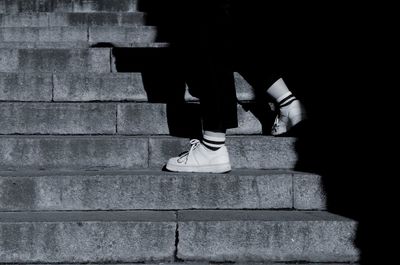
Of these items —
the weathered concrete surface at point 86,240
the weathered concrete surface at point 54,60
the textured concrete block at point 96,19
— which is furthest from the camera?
the textured concrete block at point 96,19

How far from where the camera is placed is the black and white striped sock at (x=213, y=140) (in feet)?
9.77

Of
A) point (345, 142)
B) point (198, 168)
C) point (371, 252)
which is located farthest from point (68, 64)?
point (371, 252)

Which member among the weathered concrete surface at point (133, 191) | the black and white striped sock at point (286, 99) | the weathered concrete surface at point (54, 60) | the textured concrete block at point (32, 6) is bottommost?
the weathered concrete surface at point (133, 191)

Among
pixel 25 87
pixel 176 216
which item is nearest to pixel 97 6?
pixel 25 87

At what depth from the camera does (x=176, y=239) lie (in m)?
2.78

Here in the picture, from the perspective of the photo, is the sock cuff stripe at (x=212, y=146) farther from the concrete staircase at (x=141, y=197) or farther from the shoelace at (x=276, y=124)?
the shoelace at (x=276, y=124)

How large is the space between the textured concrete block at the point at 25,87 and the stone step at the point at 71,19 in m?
2.27

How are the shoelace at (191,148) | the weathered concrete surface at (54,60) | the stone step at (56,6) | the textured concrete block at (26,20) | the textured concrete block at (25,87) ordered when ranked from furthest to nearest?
1. the stone step at (56,6)
2. the textured concrete block at (26,20)
3. the weathered concrete surface at (54,60)
4. the textured concrete block at (25,87)
5. the shoelace at (191,148)

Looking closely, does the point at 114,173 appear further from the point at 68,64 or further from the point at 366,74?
the point at 366,74

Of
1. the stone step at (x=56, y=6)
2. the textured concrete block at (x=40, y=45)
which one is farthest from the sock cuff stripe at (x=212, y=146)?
the stone step at (x=56, y=6)

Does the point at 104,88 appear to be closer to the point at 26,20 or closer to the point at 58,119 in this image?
the point at 58,119

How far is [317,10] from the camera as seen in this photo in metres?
4.48

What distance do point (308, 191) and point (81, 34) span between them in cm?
A: 365

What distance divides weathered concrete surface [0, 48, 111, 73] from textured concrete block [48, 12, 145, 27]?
5.26 feet
